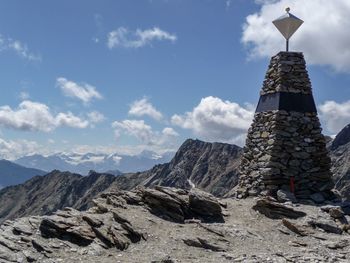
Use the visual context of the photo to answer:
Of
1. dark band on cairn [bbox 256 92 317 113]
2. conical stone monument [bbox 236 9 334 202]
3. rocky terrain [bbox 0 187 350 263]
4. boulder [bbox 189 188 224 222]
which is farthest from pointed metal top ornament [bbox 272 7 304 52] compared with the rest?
boulder [bbox 189 188 224 222]

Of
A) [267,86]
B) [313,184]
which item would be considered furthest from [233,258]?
[267,86]

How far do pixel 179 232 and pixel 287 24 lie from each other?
12560 mm

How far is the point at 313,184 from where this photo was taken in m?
22.0

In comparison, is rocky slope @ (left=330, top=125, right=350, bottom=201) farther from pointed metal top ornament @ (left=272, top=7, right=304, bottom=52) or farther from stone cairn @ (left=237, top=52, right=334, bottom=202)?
stone cairn @ (left=237, top=52, right=334, bottom=202)

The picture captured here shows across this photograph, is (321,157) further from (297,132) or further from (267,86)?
(267,86)

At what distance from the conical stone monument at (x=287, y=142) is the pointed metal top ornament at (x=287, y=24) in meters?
1.16

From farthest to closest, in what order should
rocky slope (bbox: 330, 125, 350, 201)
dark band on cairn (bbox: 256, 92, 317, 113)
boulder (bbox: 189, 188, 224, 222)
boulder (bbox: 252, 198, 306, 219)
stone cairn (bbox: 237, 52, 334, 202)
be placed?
rocky slope (bbox: 330, 125, 350, 201)
dark band on cairn (bbox: 256, 92, 317, 113)
stone cairn (bbox: 237, 52, 334, 202)
boulder (bbox: 252, 198, 306, 219)
boulder (bbox: 189, 188, 224, 222)

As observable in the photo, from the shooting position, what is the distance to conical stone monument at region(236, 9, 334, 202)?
21703 millimetres

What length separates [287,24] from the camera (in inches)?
935

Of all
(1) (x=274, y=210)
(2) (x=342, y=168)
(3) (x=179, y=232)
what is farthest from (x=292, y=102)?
(2) (x=342, y=168)

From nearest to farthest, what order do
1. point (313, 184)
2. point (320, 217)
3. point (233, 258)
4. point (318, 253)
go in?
point (233, 258) → point (318, 253) → point (320, 217) → point (313, 184)

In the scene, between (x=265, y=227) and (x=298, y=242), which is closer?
(x=298, y=242)

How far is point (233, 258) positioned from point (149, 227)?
131 inches

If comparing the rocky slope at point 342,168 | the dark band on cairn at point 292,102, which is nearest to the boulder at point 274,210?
the dark band on cairn at point 292,102
